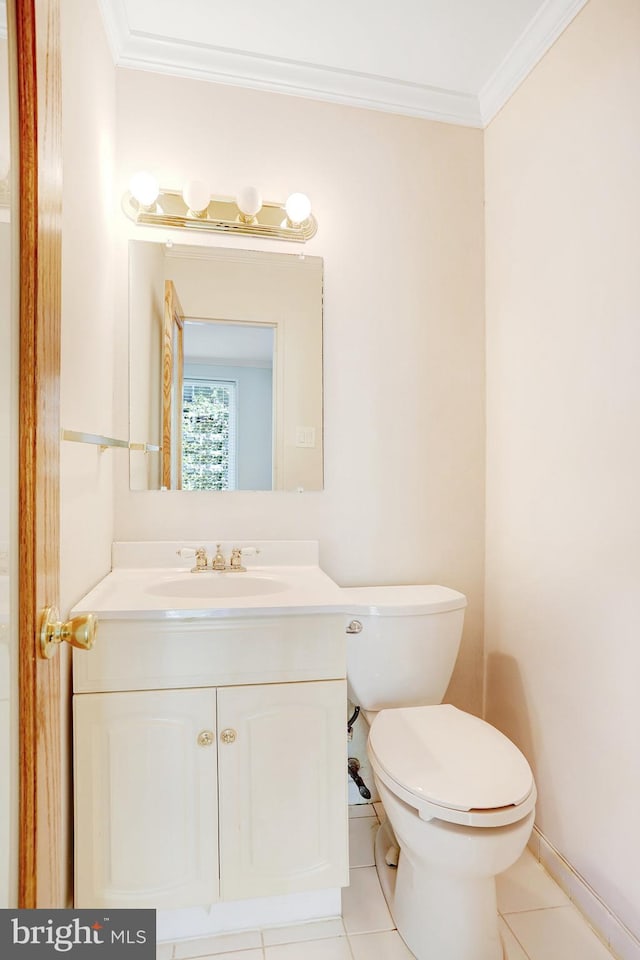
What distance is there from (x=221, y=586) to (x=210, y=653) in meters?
0.37

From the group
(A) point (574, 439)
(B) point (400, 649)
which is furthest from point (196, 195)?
(B) point (400, 649)

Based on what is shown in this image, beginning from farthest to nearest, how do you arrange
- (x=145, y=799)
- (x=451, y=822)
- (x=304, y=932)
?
(x=304, y=932) → (x=145, y=799) → (x=451, y=822)

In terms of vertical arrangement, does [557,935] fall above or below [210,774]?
below

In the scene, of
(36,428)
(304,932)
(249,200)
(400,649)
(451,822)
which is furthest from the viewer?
(249,200)

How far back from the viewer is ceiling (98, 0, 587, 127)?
1.52m

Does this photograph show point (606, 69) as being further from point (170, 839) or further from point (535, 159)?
point (170, 839)

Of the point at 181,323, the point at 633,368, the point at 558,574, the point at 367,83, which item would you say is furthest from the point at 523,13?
the point at 558,574

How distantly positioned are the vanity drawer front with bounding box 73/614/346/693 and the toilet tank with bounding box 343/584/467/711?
0.78 feet

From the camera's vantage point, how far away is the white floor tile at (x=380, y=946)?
126 cm

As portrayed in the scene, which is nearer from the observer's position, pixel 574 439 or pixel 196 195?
pixel 574 439

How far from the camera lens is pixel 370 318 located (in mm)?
1850

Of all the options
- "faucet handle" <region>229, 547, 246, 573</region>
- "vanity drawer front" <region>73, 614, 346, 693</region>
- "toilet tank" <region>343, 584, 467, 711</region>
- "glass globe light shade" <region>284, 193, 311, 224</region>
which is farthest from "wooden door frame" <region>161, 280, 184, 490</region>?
"toilet tank" <region>343, 584, 467, 711</region>

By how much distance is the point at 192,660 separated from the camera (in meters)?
1.24

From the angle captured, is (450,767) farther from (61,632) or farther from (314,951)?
(61,632)
